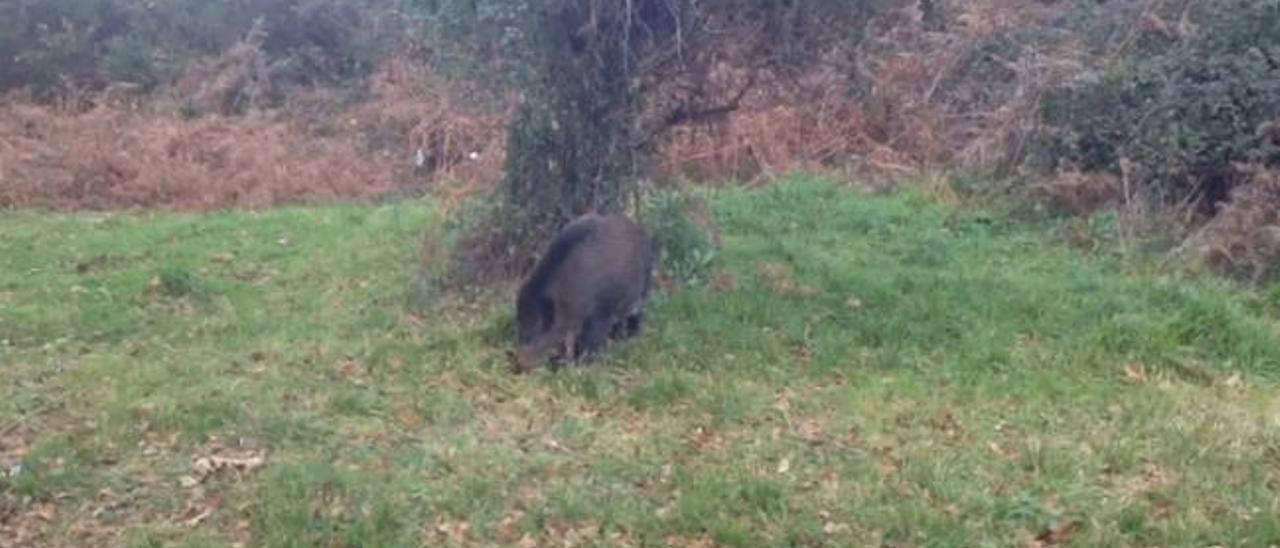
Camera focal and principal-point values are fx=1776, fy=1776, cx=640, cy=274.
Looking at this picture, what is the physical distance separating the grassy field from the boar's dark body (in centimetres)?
23

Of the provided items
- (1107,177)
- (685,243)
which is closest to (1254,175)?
(1107,177)

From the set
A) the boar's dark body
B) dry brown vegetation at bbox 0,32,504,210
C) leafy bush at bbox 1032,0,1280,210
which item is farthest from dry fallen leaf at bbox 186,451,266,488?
leafy bush at bbox 1032,0,1280,210

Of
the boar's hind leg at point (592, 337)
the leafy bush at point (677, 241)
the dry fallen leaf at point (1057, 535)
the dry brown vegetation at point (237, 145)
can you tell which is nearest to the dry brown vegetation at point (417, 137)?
the dry brown vegetation at point (237, 145)

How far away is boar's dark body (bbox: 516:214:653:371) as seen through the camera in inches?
407

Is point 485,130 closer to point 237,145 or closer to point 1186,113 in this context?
point 237,145

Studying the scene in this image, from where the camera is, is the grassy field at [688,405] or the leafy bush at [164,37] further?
the leafy bush at [164,37]

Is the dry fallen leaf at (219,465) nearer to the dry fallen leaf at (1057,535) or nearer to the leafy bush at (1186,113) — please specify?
the dry fallen leaf at (1057,535)

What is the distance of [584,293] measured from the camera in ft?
34.2

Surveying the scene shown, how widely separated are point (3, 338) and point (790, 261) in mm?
5318

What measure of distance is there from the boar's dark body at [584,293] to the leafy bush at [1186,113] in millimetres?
4927

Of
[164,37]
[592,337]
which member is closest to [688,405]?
[592,337]

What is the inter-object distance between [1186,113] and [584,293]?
5.90 meters

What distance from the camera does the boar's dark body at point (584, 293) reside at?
1033cm

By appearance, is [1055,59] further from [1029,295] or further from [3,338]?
[3,338]
